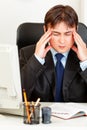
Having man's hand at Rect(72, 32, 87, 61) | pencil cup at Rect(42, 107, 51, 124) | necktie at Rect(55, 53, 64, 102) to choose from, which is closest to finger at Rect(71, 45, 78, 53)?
man's hand at Rect(72, 32, 87, 61)

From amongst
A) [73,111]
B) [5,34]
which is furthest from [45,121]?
[5,34]

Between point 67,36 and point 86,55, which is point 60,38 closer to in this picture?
point 67,36

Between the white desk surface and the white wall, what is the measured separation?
73.1 inches

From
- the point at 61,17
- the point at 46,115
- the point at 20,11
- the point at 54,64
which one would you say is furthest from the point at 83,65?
the point at 20,11

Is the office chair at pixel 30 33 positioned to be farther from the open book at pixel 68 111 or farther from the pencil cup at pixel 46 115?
the pencil cup at pixel 46 115

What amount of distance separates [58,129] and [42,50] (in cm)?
85

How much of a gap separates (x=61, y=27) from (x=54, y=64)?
0.83 feet

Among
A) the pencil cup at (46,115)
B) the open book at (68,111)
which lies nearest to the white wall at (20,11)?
the open book at (68,111)

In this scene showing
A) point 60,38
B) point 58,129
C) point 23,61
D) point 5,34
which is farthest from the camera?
point 5,34

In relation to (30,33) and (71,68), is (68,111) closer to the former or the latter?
(71,68)

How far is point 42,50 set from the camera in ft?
7.17

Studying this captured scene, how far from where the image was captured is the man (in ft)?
7.00

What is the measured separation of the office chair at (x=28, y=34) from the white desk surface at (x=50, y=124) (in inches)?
39.8

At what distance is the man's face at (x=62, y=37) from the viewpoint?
2.12 meters
